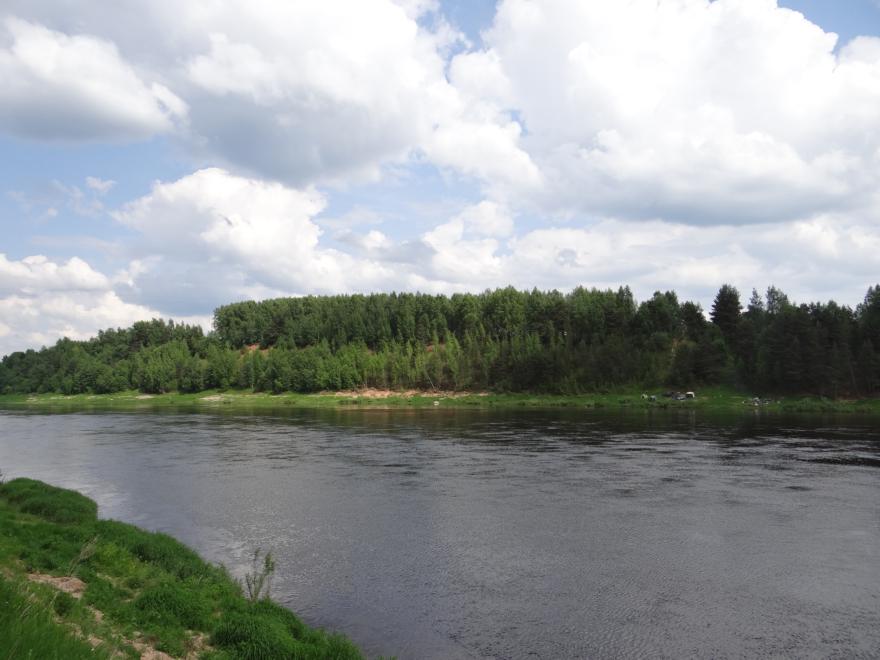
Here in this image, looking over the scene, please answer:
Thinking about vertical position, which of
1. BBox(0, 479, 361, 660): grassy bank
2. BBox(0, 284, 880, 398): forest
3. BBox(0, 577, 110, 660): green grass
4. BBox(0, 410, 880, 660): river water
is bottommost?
BBox(0, 410, 880, 660): river water

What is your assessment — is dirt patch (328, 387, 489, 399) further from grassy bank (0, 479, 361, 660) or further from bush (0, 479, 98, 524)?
grassy bank (0, 479, 361, 660)

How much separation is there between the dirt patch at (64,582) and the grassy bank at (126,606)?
0.09ft

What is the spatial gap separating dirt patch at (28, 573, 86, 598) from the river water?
6.06 metres

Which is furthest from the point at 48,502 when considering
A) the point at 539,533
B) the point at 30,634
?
the point at 539,533

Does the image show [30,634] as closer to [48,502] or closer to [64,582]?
[64,582]

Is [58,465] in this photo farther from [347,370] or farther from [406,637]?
[347,370]

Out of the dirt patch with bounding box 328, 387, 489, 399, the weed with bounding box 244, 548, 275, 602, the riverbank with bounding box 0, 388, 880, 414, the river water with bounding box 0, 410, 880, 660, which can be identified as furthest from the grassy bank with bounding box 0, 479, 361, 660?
the dirt patch with bounding box 328, 387, 489, 399

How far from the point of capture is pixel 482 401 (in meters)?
130

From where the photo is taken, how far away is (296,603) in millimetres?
18891

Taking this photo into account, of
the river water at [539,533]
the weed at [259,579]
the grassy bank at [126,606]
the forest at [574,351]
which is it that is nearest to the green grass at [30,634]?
the grassy bank at [126,606]

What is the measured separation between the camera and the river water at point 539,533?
1733cm

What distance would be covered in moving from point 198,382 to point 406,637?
608 feet

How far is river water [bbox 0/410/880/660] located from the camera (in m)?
17.3

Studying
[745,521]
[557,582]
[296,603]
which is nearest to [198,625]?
[296,603]
